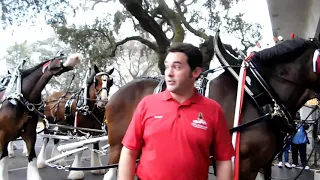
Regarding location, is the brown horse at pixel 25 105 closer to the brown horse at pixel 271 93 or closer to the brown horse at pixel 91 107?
the brown horse at pixel 91 107

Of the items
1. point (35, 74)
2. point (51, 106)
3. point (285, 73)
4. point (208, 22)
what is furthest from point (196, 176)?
point (208, 22)

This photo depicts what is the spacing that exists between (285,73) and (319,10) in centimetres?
703

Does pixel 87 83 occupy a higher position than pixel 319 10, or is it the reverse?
pixel 319 10

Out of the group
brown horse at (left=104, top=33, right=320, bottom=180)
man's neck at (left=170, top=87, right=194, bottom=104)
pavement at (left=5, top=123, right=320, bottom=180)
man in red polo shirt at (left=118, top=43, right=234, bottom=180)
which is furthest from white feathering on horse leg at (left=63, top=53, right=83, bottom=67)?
man's neck at (left=170, top=87, right=194, bottom=104)

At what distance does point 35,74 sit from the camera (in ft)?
22.1

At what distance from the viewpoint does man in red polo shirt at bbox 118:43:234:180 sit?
221 cm

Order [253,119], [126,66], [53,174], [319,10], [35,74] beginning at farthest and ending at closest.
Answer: [126,66], [319,10], [53,174], [35,74], [253,119]

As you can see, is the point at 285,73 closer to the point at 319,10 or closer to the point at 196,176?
the point at 196,176

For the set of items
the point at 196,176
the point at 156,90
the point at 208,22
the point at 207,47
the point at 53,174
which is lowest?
the point at 53,174

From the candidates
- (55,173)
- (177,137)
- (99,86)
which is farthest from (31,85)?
(177,137)

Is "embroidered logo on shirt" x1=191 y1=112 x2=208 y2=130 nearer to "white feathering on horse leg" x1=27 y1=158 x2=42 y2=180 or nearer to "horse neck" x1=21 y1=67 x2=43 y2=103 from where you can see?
"horse neck" x1=21 y1=67 x2=43 y2=103

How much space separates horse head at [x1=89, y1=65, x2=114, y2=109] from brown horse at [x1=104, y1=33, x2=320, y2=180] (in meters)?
4.70

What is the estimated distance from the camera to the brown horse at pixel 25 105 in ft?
20.6

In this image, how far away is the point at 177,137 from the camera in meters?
2.21
